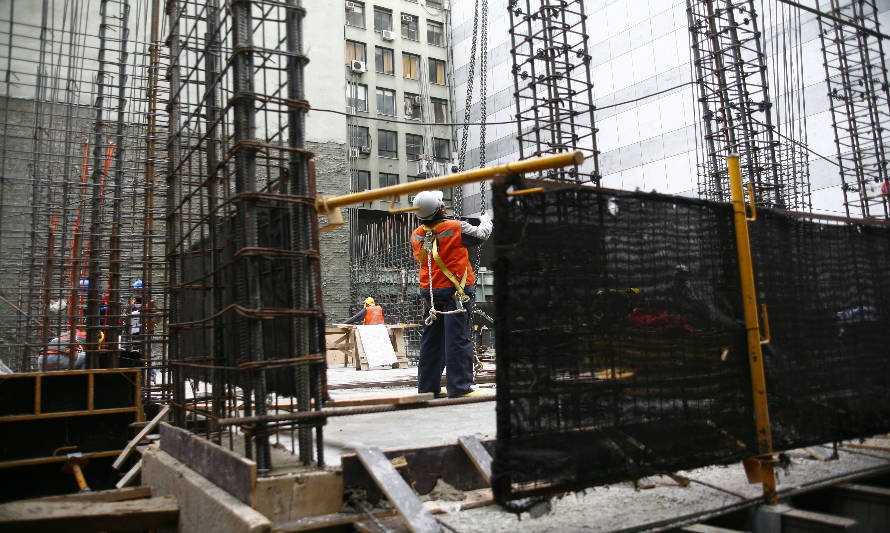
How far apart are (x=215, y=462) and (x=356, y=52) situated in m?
46.6

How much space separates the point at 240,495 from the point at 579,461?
1841mm

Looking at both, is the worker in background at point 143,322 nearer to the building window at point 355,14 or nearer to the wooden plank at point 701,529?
the wooden plank at point 701,529

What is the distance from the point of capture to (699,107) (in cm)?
2780

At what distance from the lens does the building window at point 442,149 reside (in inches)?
1976

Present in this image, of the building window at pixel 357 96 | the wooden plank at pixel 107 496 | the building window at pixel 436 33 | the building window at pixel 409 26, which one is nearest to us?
the wooden plank at pixel 107 496

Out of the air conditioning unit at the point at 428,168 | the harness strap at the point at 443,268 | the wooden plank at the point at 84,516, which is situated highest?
the air conditioning unit at the point at 428,168

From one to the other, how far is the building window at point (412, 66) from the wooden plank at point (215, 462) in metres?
46.6

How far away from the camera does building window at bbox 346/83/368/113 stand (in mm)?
46125

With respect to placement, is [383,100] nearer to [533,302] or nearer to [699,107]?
[699,107]

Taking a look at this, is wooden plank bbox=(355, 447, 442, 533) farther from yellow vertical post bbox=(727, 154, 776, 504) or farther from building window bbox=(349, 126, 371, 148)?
building window bbox=(349, 126, 371, 148)

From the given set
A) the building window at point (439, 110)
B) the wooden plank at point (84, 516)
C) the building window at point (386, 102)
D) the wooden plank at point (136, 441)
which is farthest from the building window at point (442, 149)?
the wooden plank at point (84, 516)

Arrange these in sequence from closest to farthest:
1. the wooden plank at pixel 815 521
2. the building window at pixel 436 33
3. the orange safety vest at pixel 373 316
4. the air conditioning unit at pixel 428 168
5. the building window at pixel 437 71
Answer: the wooden plank at pixel 815 521, the orange safety vest at pixel 373 316, the air conditioning unit at pixel 428 168, the building window at pixel 437 71, the building window at pixel 436 33

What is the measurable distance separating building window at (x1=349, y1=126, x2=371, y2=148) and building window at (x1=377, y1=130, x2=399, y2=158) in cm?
96

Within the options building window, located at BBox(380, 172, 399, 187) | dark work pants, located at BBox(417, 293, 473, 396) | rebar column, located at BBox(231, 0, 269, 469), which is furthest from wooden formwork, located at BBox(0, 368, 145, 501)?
building window, located at BBox(380, 172, 399, 187)
